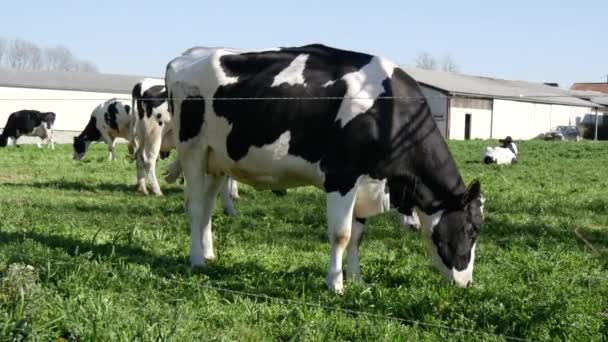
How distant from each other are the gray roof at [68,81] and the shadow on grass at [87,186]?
41.7m

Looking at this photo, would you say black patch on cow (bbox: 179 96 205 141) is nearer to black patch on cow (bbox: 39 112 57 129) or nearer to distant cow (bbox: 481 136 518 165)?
distant cow (bbox: 481 136 518 165)

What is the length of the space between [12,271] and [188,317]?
4.23ft

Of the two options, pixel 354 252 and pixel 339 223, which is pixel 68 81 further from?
pixel 339 223

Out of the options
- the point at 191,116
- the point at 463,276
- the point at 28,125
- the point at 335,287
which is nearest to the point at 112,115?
the point at 191,116

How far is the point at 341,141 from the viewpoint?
23.2 ft

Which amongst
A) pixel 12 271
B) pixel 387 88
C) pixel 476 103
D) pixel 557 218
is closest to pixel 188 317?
pixel 12 271

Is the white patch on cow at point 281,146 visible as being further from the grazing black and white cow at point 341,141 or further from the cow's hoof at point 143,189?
the cow's hoof at point 143,189

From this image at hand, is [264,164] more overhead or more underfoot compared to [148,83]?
more overhead

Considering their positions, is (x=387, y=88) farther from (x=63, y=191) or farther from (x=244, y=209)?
(x=63, y=191)

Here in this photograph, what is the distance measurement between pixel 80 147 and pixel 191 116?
1688cm

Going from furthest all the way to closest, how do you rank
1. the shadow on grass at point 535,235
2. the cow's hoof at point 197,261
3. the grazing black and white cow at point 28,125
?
the grazing black and white cow at point 28,125, the shadow on grass at point 535,235, the cow's hoof at point 197,261

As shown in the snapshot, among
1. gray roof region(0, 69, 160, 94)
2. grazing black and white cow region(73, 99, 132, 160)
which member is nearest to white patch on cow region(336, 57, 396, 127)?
grazing black and white cow region(73, 99, 132, 160)

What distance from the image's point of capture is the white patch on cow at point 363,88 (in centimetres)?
711

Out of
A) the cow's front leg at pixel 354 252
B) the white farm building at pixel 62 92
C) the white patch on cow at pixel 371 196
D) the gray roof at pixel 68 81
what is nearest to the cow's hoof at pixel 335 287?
the cow's front leg at pixel 354 252
